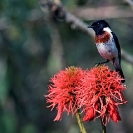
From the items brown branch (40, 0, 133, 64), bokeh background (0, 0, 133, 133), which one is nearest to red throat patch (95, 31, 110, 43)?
brown branch (40, 0, 133, 64)

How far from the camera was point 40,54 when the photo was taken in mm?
9828

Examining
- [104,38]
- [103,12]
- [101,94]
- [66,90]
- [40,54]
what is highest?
[103,12]

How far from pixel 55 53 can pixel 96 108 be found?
4922 mm

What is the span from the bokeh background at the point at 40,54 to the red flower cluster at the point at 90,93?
114 inches

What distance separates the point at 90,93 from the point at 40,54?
6191 mm

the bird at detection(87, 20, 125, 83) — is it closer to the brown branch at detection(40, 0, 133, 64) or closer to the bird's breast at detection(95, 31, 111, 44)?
the bird's breast at detection(95, 31, 111, 44)

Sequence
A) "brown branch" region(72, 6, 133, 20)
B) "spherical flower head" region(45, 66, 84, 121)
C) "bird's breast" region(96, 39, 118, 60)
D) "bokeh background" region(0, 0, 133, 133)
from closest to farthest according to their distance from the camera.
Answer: "spherical flower head" region(45, 66, 84, 121)
"bird's breast" region(96, 39, 118, 60)
"bokeh background" region(0, 0, 133, 133)
"brown branch" region(72, 6, 133, 20)

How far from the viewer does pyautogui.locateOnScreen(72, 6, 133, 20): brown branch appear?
861cm

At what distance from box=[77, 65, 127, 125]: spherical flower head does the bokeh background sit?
2988mm

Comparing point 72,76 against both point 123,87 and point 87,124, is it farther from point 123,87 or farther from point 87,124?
point 87,124

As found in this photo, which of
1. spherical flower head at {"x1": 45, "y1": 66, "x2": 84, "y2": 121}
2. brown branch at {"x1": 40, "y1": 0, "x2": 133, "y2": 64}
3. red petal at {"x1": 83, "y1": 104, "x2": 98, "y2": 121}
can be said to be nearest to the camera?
red petal at {"x1": 83, "y1": 104, "x2": 98, "y2": 121}

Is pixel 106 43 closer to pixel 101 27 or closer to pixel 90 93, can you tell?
pixel 101 27

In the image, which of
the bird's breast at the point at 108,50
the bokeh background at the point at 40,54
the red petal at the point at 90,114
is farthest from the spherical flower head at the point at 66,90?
the bokeh background at the point at 40,54

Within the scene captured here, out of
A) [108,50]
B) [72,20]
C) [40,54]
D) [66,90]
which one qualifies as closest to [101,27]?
[108,50]
